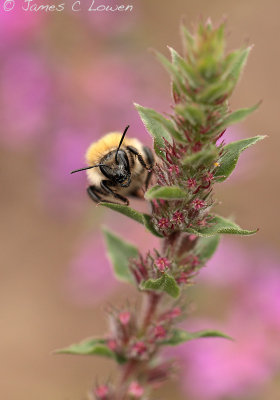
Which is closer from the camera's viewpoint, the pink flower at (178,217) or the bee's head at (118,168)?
the pink flower at (178,217)

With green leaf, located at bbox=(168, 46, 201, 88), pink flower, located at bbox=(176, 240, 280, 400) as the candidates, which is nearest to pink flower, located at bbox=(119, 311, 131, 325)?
green leaf, located at bbox=(168, 46, 201, 88)

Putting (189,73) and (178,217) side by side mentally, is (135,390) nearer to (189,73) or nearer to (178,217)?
(178,217)

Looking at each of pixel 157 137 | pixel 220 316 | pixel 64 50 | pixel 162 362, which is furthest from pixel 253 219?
pixel 157 137

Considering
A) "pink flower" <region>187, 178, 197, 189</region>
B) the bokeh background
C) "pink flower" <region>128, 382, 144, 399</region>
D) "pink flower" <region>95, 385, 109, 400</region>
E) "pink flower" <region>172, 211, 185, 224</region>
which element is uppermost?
the bokeh background

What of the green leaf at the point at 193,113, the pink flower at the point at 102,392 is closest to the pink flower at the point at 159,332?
the pink flower at the point at 102,392

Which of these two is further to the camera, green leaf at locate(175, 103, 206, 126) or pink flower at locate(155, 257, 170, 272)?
pink flower at locate(155, 257, 170, 272)

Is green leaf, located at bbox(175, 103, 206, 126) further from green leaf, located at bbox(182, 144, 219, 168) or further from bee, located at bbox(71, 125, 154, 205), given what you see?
bee, located at bbox(71, 125, 154, 205)

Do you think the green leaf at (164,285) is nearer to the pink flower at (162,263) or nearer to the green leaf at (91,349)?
the pink flower at (162,263)
